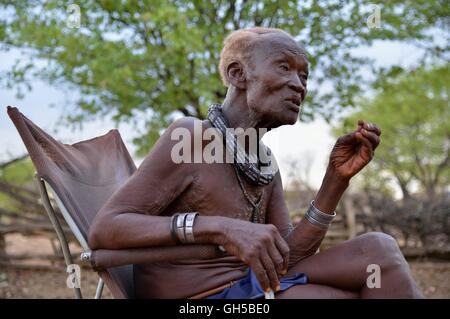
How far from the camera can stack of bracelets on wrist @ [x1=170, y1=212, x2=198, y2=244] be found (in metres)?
2.08

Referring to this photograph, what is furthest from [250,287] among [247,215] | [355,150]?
Answer: [355,150]

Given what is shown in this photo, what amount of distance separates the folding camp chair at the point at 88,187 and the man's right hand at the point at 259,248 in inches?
3.7

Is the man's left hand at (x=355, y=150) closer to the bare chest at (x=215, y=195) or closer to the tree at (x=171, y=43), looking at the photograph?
the bare chest at (x=215, y=195)

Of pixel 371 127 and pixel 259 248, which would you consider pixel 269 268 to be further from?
pixel 371 127

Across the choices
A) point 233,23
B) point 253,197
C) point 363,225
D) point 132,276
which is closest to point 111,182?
point 132,276

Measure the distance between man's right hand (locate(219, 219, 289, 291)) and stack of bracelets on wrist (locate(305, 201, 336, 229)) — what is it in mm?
421

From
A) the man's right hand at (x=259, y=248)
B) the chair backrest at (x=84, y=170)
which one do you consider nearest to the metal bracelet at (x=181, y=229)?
the man's right hand at (x=259, y=248)

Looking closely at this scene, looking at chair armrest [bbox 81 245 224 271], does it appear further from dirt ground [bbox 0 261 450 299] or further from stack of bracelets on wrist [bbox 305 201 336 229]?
dirt ground [bbox 0 261 450 299]

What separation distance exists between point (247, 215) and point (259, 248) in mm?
436

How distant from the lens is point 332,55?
8.94 metres

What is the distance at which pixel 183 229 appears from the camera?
2.08 meters

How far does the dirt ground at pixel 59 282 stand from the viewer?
8117mm
